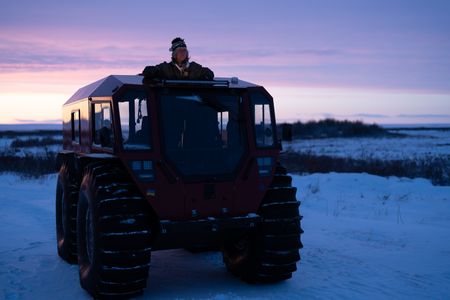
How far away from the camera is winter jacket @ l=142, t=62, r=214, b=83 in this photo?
5973 millimetres

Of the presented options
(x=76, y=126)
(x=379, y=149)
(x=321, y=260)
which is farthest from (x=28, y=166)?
(x=379, y=149)

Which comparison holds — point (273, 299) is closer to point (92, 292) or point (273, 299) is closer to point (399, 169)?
point (92, 292)

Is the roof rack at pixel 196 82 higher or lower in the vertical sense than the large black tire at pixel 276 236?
higher

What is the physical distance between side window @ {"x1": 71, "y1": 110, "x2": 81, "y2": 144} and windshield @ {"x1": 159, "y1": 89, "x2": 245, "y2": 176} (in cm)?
211

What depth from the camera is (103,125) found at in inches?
246

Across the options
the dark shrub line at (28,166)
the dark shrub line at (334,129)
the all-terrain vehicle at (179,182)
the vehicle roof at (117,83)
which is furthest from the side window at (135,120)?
the dark shrub line at (334,129)

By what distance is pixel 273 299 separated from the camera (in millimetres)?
5855

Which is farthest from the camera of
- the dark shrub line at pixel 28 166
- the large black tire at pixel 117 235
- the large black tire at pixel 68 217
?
the dark shrub line at pixel 28 166

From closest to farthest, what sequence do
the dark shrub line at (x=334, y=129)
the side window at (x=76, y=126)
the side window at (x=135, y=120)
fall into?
the side window at (x=135, y=120) → the side window at (x=76, y=126) → the dark shrub line at (x=334, y=129)

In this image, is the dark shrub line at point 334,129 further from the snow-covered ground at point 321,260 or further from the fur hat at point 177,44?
the fur hat at point 177,44

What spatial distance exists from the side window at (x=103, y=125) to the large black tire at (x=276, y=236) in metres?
1.91

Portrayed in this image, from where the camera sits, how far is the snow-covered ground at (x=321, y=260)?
20.4 feet

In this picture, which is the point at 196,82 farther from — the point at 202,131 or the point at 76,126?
the point at 76,126

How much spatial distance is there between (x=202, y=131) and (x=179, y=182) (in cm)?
73
